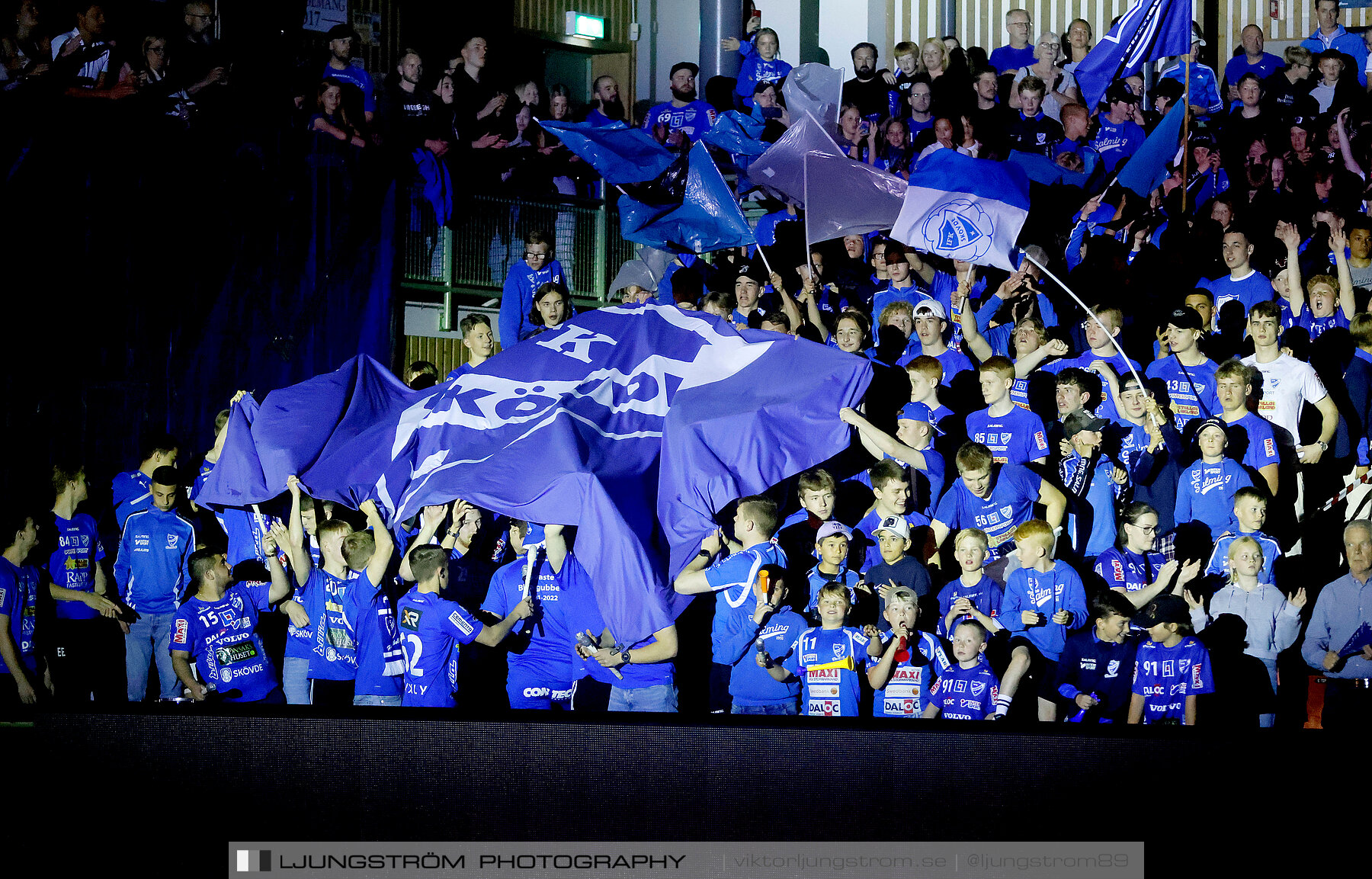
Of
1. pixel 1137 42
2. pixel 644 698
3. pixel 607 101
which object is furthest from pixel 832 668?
pixel 607 101

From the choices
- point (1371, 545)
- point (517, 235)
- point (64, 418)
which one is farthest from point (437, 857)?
point (517, 235)

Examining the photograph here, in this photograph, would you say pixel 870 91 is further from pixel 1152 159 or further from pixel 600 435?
pixel 600 435

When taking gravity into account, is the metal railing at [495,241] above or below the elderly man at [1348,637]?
above

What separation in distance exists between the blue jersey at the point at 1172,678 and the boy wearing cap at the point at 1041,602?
350 mm

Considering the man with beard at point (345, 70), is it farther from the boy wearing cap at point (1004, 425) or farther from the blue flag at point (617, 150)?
the boy wearing cap at point (1004, 425)

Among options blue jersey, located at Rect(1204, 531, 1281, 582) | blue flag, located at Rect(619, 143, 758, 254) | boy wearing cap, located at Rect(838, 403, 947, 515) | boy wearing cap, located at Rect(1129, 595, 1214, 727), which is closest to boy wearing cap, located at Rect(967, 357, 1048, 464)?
boy wearing cap, located at Rect(838, 403, 947, 515)

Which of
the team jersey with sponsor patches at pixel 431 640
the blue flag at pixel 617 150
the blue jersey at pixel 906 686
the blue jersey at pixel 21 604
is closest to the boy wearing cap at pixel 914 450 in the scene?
the blue jersey at pixel 906 686

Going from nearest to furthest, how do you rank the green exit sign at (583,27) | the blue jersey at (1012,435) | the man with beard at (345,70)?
the blue jersey at (1012,435) < the man with beard at (345,70) < the green exit sign at (583,27)

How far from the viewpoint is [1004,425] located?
6.88 meters

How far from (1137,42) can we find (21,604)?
7309 millimetres

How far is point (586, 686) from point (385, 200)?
6028mm

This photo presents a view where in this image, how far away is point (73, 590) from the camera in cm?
707

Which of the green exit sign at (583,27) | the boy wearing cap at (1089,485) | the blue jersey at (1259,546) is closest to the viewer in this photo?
the blue jersey at (1259,546)

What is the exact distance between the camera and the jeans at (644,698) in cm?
558
